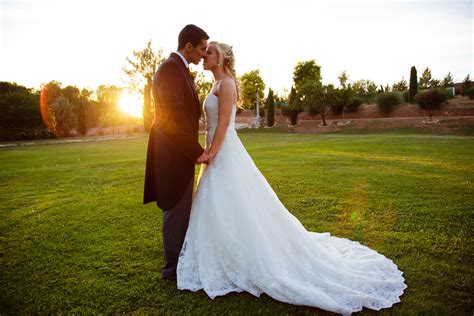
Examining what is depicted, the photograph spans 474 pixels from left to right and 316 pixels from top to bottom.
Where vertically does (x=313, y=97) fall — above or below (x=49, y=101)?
below

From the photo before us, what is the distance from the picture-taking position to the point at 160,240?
506 centimetres

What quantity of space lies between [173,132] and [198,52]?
3.44ft

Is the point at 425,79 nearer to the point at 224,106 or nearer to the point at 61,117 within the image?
the point at 224,106

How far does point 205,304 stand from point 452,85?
55.5 meters

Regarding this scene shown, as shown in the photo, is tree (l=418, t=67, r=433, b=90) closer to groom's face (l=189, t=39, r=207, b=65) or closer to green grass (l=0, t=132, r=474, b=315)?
green grass (l=0, t=132, r=474, b=315)

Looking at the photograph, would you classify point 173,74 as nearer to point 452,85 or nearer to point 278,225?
point 278,225

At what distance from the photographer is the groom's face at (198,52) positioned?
3.66 meters

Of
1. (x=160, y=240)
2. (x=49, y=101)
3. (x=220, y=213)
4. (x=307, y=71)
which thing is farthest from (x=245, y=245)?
(x=307, y=71)

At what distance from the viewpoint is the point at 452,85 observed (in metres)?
45.8

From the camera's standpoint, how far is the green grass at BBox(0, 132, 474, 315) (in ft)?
10.8

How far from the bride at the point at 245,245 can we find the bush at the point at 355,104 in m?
43.0

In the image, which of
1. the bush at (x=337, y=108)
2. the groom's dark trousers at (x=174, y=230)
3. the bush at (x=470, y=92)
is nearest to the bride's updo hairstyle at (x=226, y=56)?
the groom's dark trousers at (x=174, y=230)

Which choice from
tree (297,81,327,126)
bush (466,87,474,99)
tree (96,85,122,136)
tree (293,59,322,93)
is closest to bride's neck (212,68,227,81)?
tree (297,81,327,126)

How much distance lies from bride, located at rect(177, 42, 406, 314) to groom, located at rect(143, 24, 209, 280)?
0.14 meters
